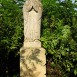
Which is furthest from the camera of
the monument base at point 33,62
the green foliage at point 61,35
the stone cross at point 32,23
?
the green foliage at point 61,35

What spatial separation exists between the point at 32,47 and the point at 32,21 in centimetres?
86

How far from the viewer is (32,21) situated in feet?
36.5

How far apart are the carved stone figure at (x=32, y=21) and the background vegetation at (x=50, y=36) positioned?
0.63m

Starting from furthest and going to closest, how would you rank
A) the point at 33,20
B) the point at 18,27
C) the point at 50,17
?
the point at 50,17
the point at 18,27
the point at 33,20

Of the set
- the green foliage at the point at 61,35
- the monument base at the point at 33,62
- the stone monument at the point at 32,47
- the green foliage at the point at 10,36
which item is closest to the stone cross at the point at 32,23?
the stone monument at the point at 32,47

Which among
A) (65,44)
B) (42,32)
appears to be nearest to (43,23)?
(42,32)

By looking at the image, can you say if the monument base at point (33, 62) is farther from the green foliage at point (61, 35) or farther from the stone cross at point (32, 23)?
the green foliage at point (61, 35)

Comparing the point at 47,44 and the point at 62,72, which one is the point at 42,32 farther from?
the point at 62,72

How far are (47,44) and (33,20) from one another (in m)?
1.15

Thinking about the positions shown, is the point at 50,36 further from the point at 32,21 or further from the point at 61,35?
the point at 32,21

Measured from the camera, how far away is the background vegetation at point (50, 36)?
11.7m

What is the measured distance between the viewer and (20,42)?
12.2 metres

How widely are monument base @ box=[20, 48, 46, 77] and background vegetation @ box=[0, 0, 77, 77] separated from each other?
0.83 metres

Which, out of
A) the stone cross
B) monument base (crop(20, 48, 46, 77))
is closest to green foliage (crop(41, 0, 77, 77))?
the stone cross
